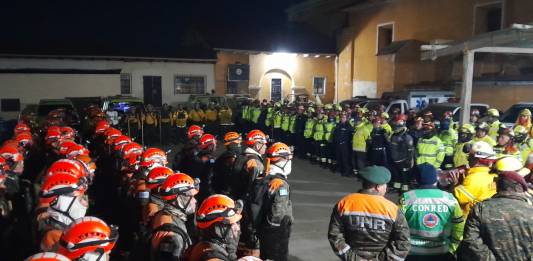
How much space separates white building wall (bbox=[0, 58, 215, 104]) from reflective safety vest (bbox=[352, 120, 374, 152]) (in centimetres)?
1656

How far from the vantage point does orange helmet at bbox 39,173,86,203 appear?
14.9ft

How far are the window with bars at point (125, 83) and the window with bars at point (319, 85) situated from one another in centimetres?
1323

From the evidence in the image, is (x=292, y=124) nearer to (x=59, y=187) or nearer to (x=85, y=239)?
(x=59, y=187)

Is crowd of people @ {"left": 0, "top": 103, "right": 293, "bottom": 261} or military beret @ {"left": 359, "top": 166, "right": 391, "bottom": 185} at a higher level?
military beret @ {"left": 359, "top": 166, "right": 391, "bottom": 185}

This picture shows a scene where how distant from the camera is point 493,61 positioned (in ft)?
67.6

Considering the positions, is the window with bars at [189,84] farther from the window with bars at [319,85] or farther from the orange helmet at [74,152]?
the orange helmet at [74,152]

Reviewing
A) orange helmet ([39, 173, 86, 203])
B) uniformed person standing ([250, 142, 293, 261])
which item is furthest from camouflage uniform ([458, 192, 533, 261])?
orange helmet ([39, 173, 86, 203])

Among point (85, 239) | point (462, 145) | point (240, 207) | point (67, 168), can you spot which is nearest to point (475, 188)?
point (240, 207)

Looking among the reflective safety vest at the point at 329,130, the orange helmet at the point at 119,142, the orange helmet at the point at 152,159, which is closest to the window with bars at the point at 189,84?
the reflective safety vest at the point at 329,130

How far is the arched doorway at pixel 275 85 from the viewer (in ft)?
101

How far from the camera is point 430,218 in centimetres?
443

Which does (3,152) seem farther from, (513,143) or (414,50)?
(414,50)

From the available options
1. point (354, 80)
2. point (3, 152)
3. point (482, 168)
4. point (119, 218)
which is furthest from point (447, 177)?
point (354, 80)

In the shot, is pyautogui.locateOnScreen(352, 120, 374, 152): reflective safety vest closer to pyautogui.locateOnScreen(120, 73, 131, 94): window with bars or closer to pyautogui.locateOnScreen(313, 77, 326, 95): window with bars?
pyautogui.locateOnScreen(120, 73, 131, 94): window with bars
